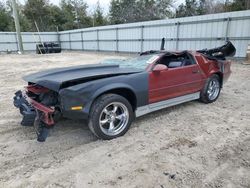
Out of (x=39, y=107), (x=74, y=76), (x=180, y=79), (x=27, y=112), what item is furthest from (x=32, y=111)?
(x=180, y=79)

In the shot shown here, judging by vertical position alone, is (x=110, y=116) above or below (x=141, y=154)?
above

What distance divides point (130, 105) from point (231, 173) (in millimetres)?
1732

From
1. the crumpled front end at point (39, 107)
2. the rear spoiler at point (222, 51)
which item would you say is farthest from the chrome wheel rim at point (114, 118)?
the rear spoiler at point (222, 51)

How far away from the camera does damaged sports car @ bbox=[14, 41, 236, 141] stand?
126 inches

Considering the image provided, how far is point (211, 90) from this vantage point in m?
5.43

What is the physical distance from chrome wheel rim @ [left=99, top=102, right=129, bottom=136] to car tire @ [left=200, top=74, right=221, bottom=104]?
7.66 ft

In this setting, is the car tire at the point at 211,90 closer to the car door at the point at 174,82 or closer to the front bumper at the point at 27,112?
the car door at the point at 174,82

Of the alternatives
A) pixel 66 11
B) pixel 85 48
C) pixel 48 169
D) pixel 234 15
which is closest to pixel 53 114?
pixel 48 169

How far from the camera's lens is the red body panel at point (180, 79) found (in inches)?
159

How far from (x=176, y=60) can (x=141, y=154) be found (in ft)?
8.08

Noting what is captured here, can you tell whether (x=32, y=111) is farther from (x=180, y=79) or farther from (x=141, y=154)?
(x=180, y=79)

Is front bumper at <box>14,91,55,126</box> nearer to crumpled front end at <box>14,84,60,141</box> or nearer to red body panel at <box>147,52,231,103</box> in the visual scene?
crumpled front end at <box>14,84,60,141</box>

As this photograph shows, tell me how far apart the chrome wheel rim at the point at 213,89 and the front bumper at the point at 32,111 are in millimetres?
3709

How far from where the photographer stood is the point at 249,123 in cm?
418
